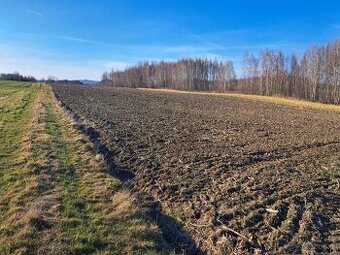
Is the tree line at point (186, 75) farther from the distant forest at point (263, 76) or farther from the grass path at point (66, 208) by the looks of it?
the grass path at point (66, 208)

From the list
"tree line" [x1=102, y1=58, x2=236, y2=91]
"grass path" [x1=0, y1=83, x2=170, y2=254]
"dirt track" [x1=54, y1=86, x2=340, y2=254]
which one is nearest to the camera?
"grass path" [x1=0, y1=83, x2=170, y2=254]

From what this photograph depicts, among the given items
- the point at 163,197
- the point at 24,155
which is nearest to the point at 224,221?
the point at 163,197

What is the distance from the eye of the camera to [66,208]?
292 inches

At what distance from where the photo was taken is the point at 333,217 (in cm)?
688

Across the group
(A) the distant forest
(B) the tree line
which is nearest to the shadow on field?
(A) the distant forest

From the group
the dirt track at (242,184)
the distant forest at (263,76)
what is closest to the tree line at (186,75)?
the distant forest at (263,76)

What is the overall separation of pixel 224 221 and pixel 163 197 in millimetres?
1922

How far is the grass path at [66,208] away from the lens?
600 centimetres

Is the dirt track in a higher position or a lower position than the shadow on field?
higher

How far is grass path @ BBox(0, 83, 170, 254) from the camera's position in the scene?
6004 millimetres

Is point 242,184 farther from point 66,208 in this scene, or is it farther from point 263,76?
point 263,76

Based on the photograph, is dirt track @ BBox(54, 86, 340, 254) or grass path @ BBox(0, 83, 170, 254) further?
dirt track @ BBox(54, 86, 340, 254)

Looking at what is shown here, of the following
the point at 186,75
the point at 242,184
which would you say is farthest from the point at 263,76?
the point at 242,184

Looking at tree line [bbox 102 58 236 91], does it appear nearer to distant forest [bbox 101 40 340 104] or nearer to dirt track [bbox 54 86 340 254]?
distant forest [bbox 101 40 340 104]
